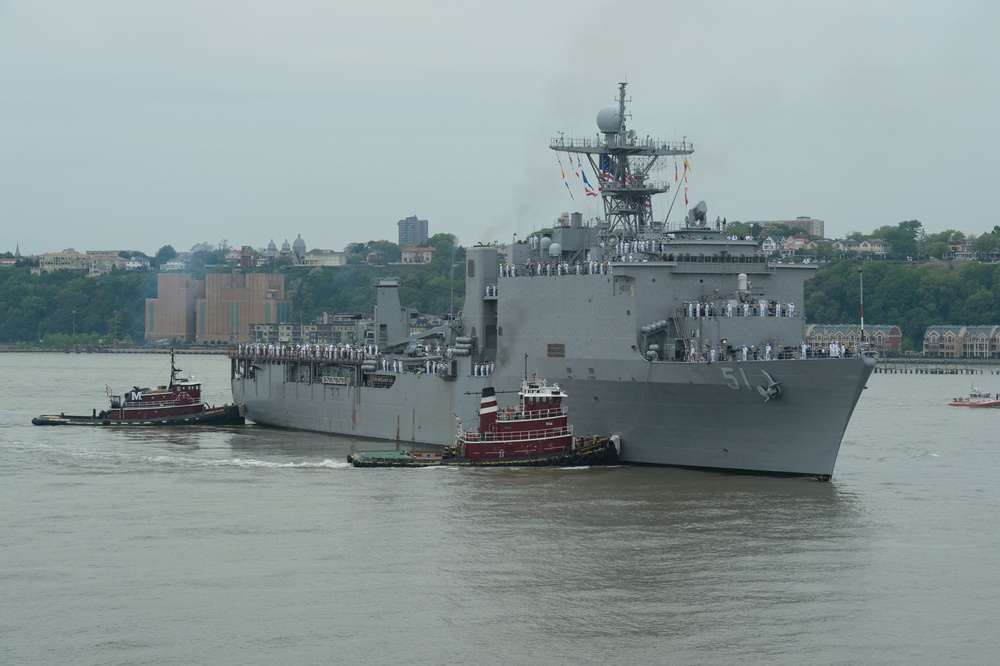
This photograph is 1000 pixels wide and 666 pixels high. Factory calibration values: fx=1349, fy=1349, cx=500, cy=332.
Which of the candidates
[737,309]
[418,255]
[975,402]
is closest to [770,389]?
[737,309]

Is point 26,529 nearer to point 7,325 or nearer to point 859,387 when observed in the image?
point 859,387

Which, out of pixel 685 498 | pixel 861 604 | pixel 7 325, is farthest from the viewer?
pixel 7 325

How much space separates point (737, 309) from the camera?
125 feet

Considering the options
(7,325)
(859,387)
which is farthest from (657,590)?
(7,325)

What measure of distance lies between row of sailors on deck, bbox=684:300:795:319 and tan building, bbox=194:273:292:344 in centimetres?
11927

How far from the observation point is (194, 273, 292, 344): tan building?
156125 mm

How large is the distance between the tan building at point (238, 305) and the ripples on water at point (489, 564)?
115 m

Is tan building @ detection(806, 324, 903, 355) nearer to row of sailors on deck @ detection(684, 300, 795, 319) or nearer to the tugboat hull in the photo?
the tugboat hull

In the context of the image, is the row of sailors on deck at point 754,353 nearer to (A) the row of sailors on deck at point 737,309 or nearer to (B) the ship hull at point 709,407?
(B) the ship hull at point 709,407

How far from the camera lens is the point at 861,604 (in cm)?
2442

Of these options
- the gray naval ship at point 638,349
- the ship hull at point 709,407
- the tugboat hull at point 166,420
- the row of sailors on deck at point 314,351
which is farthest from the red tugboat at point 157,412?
the ship hull at point 709,407

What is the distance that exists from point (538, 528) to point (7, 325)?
153m

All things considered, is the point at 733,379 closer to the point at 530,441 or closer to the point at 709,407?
the point at 709,407

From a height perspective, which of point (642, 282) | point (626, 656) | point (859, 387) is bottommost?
point (626, 656)
